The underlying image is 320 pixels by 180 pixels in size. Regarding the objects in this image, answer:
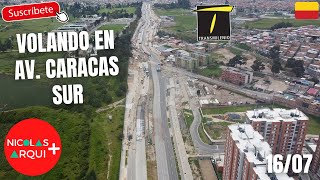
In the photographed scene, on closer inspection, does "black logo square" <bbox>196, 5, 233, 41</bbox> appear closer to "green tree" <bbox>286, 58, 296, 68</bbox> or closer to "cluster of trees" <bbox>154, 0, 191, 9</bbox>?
"green tree" <bbox>286, 58, 296, 68</bbox>

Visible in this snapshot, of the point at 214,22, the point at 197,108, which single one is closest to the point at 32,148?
the point at 214,22

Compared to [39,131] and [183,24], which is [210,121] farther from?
[183,24]

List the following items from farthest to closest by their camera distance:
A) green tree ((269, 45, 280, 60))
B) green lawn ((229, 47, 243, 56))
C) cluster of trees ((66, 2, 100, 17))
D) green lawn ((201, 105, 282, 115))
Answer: cluster of trees ((66, 2, 100, 17))
green lawn ((229, 47, 243, 56))
green tree ((269, 45, 280, 60))
green lawn ((201, 105, 282, 115))

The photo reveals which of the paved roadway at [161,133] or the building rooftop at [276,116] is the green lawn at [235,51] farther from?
the building rooftop at [276,116]

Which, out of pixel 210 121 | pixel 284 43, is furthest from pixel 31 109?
pixel 284 43

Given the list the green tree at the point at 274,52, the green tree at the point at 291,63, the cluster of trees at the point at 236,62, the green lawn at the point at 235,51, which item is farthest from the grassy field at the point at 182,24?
the green tree at the point at 291,63

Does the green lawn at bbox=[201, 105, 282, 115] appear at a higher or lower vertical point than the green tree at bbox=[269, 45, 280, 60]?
lower

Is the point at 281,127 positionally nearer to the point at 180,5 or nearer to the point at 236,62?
the point at 236,62

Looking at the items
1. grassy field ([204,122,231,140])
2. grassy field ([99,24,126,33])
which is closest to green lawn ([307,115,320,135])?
grassy field ([204,122,231,140])
